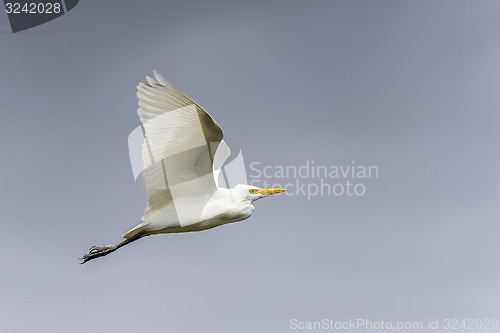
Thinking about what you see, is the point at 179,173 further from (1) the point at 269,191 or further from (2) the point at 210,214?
(1) the point at 269,191

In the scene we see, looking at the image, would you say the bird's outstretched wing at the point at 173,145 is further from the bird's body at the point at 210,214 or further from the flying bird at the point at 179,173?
the bird's body at the point at 210,214

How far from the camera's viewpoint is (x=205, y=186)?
11891 mm

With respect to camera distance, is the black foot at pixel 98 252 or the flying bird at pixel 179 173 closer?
the flying bird at pixel 179 173

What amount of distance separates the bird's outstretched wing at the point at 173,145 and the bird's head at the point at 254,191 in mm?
A: 723

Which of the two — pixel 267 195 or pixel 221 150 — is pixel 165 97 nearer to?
pixel 221 150

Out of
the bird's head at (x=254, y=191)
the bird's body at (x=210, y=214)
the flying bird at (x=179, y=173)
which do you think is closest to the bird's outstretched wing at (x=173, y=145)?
the flying bird at (x=179, y=173)

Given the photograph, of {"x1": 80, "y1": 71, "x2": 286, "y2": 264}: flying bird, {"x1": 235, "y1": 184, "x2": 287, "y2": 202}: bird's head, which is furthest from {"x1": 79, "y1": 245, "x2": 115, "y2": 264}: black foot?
{"x1": 235, "y1": 184, "x2": 287, "y2": 202}: bird's head

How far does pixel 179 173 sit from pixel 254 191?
1.87 m

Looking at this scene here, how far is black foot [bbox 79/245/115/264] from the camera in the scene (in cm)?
1257

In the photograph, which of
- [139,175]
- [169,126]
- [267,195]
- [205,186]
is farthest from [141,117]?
[267,195]

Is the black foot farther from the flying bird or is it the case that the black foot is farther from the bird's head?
the bird's head

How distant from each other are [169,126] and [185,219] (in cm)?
217

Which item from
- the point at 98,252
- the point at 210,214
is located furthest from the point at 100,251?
the point at 210,214

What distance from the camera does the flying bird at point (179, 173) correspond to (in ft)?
33.8
